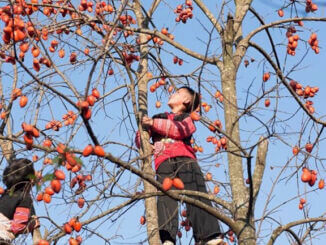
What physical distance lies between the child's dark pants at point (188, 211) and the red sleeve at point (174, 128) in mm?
194

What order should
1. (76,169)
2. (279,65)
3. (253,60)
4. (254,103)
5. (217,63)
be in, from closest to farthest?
(76,169), (254,103), (217,63), (279,65), (253,60)

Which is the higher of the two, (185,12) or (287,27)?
(185,12)

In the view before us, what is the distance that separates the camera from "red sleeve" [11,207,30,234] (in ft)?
16.7

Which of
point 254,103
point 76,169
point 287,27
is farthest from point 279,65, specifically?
point 76,169

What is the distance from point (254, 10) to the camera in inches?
234

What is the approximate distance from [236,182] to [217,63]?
1.05 metres

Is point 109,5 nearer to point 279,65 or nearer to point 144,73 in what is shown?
point 144,73

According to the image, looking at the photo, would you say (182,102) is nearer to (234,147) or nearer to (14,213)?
(234,147)

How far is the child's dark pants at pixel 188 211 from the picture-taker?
16.5ft

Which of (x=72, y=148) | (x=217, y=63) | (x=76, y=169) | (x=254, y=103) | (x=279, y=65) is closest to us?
(x=72, y=148)

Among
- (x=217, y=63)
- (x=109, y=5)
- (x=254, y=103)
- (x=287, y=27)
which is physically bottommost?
(x=254, y=103)

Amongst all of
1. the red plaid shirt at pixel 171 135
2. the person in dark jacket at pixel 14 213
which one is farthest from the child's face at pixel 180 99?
the person in dark jacket at pixel 14 213

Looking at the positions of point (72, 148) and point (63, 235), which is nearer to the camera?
point (72, 148)

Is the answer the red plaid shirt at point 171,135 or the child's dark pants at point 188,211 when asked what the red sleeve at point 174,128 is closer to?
the red plaid shirt at point 171,135
